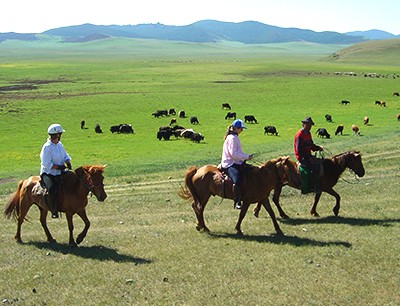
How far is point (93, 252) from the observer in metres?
11.7

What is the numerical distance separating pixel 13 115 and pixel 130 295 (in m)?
50.2

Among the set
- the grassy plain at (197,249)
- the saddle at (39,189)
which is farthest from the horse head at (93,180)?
the grassy plain at (197,249)

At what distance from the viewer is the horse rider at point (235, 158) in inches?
476

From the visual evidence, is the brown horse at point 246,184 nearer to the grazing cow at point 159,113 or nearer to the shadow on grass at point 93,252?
the shadow on grass at point 93,252

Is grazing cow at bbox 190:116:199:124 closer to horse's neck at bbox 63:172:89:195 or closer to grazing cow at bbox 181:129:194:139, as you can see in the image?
grazing cow at bbox 181:129:194:139

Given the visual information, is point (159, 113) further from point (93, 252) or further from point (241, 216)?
point (93, 252)

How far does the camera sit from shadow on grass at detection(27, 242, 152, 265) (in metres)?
11.0

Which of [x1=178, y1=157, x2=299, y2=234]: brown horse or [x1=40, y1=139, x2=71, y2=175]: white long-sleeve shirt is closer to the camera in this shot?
[x1=40, y1=139, x2=71, y2=175]: white long-sleeve shirt

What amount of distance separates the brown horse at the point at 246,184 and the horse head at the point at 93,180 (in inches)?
95.6

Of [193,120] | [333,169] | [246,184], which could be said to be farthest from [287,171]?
[193,120]

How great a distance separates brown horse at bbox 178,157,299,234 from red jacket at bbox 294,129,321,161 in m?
0.51

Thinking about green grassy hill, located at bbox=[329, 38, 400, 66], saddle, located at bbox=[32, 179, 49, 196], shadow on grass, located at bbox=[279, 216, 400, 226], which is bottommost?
green grassy hill, located at bbox=[329, 38, 400, 66]

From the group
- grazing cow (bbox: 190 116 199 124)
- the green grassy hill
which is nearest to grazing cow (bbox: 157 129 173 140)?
grazing cow (bbox: 190 116 199 124)

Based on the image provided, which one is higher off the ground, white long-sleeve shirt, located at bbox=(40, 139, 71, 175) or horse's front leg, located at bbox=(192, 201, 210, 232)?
white long-sleeve shirt, located at bbox=(40, 139, 71, 175)
